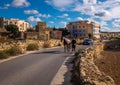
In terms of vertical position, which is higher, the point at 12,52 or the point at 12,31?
the point at 12,31

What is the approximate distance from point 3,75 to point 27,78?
1.65 meters

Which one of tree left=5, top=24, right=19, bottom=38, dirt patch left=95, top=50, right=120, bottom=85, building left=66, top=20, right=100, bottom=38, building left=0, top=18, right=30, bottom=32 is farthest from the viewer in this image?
building left=66, top=20, right=100, bottom=38

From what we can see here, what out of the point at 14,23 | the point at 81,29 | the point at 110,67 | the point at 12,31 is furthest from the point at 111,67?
the point at 14,23

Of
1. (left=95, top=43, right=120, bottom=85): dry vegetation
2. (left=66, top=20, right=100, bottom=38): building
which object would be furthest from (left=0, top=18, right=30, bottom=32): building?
(left=95, top=43, right=120, bottom=85): dry vegetation

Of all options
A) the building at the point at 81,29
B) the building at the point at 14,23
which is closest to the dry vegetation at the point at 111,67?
the building at the point at 14,23

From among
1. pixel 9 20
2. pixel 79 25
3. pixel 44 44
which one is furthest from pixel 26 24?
pixel 44 44

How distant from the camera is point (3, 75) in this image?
1341 cm

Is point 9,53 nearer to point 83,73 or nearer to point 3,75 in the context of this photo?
point 3,75

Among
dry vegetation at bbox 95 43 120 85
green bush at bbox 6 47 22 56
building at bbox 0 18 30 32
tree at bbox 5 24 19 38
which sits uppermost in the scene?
building at bbox 0 18 30 32

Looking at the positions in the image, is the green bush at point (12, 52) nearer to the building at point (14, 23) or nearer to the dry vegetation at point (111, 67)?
the dry vegetation at point (111, 67)

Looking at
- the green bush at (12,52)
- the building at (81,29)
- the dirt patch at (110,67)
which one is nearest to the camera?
the dirt patch at (110,67)

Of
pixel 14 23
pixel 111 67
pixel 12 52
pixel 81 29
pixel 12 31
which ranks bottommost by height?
pixel 111 67

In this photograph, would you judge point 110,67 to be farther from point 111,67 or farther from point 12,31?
point 12,31

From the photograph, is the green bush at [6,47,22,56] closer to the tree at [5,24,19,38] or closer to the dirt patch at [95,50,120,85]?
the dirt patch at [95,50,120,85]
